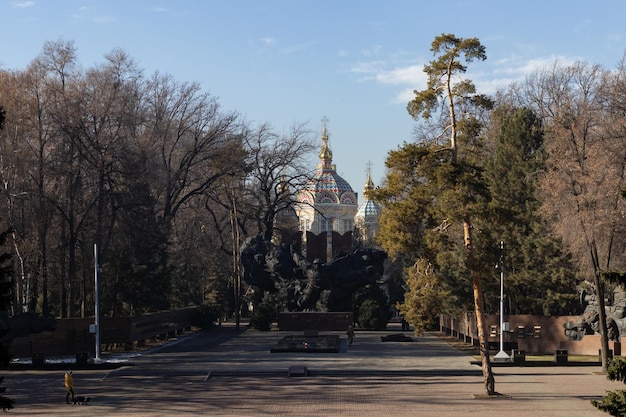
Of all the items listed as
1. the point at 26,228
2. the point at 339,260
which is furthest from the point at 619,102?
the point at 26,228

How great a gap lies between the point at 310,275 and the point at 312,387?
34.8 meters

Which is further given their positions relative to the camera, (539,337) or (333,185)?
(333,185)

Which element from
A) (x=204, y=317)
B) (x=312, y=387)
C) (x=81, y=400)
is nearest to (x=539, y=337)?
(x=312, y=387)

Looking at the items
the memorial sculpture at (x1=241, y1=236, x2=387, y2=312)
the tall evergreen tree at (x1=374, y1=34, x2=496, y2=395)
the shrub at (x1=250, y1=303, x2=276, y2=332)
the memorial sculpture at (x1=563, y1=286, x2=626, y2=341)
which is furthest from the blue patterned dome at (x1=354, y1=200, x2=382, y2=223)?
the tall evergreen tree at (x1=374, y1=34, x2=496, y2=395)

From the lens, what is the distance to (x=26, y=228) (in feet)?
182

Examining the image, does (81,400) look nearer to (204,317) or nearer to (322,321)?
(322,321)

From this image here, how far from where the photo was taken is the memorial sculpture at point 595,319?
49.8 metres

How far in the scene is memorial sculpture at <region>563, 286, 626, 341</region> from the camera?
49781mm

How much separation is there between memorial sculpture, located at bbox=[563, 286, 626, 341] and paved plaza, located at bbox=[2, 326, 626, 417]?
19.1 ft

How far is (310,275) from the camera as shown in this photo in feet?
236

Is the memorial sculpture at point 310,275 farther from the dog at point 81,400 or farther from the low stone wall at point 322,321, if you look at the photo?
the dog at point 81,400

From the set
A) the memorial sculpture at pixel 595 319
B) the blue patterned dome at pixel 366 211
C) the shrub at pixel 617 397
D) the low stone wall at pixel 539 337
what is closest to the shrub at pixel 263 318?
the low stone wall at pixel 539 337

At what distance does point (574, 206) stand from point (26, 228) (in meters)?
31.1

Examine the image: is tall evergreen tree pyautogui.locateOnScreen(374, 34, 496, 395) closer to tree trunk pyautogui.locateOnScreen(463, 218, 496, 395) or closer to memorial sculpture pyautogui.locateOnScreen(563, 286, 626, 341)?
tree trunk pyautogui.locateOnScreen(463, 218, 496, 395)
